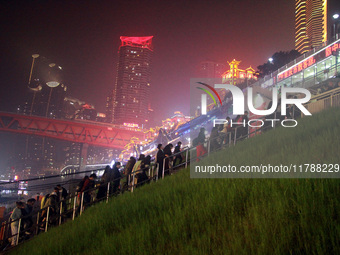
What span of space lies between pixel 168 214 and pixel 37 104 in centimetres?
21020

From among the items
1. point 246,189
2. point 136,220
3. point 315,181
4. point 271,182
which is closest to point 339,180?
point 315,181

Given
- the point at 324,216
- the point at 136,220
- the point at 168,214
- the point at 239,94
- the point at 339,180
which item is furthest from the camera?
the point at 239,94

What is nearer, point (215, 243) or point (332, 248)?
point (332, 248)

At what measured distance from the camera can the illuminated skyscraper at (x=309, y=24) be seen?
13588cm

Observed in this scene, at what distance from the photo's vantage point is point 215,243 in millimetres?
3881

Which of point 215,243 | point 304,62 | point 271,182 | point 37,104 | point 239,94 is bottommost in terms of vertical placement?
point 215,243

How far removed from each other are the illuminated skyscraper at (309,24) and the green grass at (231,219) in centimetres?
14427

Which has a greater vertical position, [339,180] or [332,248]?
[339,180]

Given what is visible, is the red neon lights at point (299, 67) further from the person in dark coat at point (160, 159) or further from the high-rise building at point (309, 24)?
the high-rise building at point (309, 24)

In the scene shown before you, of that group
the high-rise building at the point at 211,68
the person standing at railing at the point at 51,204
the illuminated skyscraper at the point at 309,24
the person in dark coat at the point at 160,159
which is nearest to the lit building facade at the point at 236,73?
the person in dark coat at the point at 160,159

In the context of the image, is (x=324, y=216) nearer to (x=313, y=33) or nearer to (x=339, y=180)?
(x=339, y=180)

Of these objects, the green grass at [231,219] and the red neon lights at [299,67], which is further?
the red neon lights at [299,67]

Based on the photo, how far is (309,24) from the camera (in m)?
141

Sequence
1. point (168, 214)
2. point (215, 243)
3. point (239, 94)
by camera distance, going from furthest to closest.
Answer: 1. point (239, 94)
2. point (168, 214)
3. point (215, 243)
